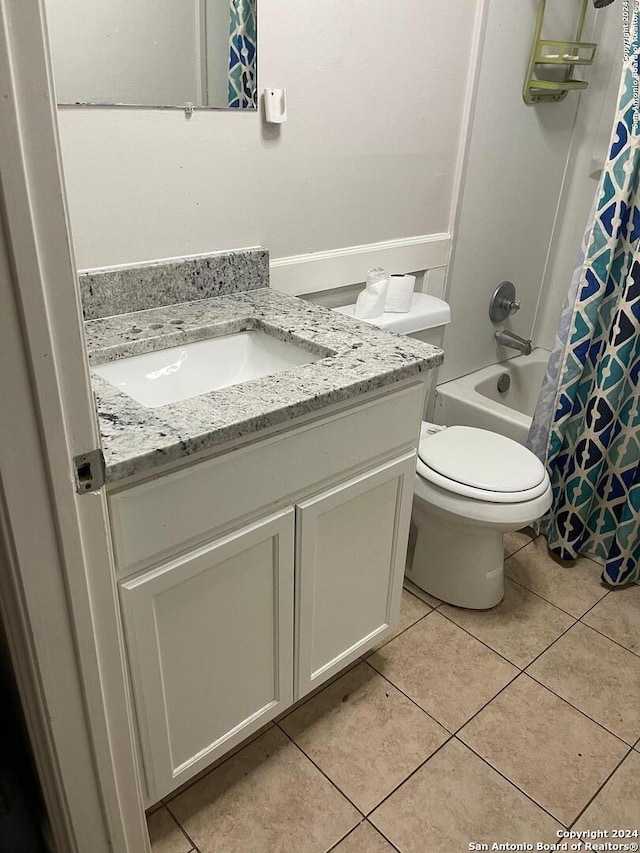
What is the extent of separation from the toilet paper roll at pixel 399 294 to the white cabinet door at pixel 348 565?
1.70ft

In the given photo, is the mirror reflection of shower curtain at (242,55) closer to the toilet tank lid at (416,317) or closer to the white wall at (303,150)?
the white wall at (303,150)

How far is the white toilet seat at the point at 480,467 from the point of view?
1.69 m

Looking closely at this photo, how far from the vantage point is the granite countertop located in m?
0.94

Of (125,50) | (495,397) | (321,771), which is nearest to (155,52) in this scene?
(125,50)

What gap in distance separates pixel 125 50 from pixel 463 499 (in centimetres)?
125

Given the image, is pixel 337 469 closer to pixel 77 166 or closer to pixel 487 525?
pixel 487 525

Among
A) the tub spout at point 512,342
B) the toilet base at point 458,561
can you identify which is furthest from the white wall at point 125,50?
the tub spout at point 512,342

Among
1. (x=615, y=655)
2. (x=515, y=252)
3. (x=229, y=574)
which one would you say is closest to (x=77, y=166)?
(x=229, y=574)

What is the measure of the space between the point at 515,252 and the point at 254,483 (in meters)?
1.59

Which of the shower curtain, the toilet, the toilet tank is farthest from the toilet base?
the toilet tank

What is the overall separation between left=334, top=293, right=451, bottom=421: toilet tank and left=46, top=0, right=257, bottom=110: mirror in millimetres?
586

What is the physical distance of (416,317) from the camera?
175cm

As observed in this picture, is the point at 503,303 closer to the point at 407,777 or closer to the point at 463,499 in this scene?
the point at 463,499

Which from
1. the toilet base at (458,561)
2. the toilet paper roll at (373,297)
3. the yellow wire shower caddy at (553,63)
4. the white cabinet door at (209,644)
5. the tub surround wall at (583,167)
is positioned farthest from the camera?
the tub surround wall at (583,167)
